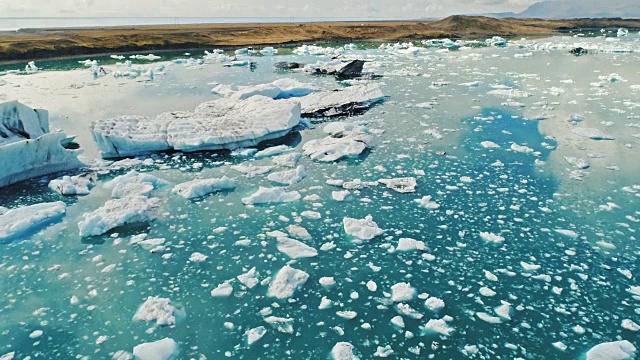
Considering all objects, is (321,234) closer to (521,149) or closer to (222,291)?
(222,291)

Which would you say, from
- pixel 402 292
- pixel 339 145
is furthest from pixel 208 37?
pixel 402 292

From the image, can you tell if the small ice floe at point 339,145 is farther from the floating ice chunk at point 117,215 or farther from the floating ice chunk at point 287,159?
the floating ice chunk at point 117,215

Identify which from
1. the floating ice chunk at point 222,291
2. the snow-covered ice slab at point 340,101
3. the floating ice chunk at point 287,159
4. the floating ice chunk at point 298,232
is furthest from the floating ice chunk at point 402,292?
the snow-covered ice slab at point 340,101

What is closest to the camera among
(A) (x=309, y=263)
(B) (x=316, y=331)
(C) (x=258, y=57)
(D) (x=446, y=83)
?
(B) (x=316, y=331)

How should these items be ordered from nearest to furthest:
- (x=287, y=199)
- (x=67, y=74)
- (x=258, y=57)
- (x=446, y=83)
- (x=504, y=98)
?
(x=287, y=199)
(x=504, y=98)
(x=446, y=83)
(x=67, y=74)
(x=258, y=57)

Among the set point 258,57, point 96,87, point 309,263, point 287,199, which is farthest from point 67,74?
point 309,263

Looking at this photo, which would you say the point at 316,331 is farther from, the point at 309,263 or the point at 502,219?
the point at 502,219

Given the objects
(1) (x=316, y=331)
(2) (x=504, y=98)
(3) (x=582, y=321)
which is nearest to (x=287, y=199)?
(1) (x=316, y=331)

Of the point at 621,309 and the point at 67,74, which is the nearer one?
the point at 621,309

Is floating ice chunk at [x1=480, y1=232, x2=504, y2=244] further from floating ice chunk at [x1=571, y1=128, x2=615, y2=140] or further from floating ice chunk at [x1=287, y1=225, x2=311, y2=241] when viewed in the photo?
floating ice chunk at [x1=571, y1=128, x2=615, y2=140]

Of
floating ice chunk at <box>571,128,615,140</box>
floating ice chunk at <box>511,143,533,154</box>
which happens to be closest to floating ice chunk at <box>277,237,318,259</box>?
floating ice chunk at <box>511,143,533,154</box>
